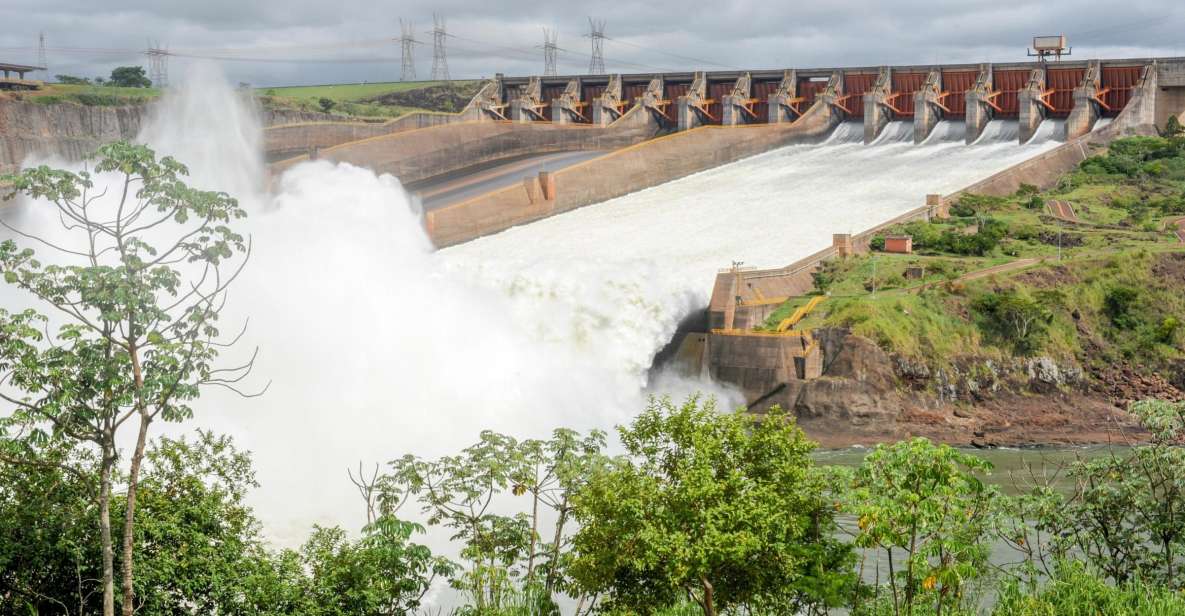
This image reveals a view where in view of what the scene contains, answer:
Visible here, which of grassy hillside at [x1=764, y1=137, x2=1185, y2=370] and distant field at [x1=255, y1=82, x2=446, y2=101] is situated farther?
distant field at [x1=255, y1=82, x2=446, y2=101]

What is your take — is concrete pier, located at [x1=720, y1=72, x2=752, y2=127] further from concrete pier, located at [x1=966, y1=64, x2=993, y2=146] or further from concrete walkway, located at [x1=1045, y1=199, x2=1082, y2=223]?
concrete walkway, located at [x1=1045, y1=199, x2=1082, y2=223]

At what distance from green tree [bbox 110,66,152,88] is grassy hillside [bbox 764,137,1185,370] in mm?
87031

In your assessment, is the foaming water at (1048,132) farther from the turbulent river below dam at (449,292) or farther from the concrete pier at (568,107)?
the concrete pier at (568,107)

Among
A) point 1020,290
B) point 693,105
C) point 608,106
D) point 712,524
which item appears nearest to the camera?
point 712,524

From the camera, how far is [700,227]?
202 ft

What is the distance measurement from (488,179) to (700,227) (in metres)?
13.7

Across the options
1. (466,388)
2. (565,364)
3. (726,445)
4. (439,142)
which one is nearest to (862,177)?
(439,142)

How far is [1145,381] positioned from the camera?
4825 centimetres

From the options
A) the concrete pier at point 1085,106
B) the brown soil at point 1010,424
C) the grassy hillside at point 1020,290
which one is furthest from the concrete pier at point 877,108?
the brown soil at point 1010,424

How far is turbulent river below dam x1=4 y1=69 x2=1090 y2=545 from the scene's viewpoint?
37.8m

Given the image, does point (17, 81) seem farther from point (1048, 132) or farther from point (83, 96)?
point (1048, 132)

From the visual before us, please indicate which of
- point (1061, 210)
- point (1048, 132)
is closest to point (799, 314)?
point (1061, 210)

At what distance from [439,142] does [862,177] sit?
22.5 meters

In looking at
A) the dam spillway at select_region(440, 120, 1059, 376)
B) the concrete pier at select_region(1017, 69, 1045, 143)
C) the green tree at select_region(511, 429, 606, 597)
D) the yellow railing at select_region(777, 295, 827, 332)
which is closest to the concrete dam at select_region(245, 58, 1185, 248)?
the concrete pier at select_region(1017, 69, 1045, 143)
